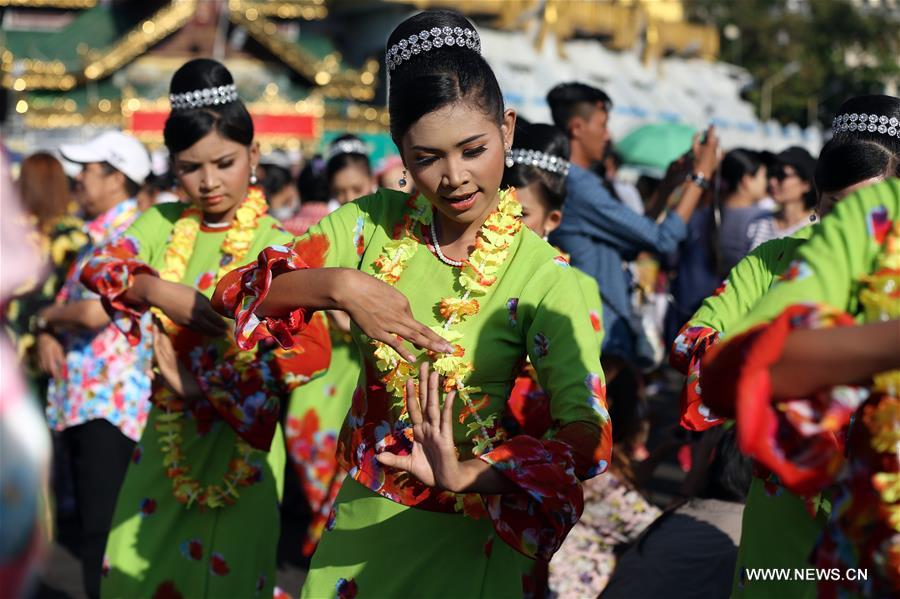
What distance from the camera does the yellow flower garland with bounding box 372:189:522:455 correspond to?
3023mm

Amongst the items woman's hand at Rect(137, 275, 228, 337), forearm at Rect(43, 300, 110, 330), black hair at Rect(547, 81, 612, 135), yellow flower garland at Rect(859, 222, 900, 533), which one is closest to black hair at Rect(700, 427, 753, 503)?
woman's hand at Rect(137, 275, 228, 337)

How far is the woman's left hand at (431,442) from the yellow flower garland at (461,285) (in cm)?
27

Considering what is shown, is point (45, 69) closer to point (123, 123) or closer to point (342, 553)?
point (123, 123)

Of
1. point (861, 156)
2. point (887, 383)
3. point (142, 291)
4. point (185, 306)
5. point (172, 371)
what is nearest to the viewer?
point (887, 383)

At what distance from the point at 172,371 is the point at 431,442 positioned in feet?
6.19

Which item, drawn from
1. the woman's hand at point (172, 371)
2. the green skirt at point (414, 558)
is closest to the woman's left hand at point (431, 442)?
the green skirt at point (414, 558)

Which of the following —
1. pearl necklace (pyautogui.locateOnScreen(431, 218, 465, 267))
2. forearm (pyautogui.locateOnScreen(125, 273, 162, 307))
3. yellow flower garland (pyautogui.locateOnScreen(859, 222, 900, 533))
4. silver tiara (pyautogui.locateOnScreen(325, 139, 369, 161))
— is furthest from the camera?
silver tiara (pyautogui.locateOnScreen(325, 139, 369, 161))

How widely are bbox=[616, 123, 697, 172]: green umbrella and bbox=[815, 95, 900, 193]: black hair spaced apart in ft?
34.7

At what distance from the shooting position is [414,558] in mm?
3096

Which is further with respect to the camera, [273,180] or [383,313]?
[273,180]

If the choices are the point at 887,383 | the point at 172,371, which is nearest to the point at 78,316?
the point at 172,371

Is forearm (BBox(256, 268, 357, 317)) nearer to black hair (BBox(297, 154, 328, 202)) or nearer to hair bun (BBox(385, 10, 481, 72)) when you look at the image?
hair bun (BBox(385, 10, 481, 72))

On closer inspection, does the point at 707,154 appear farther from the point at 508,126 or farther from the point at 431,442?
the point at 431,442

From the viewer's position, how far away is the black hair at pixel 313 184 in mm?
9242
